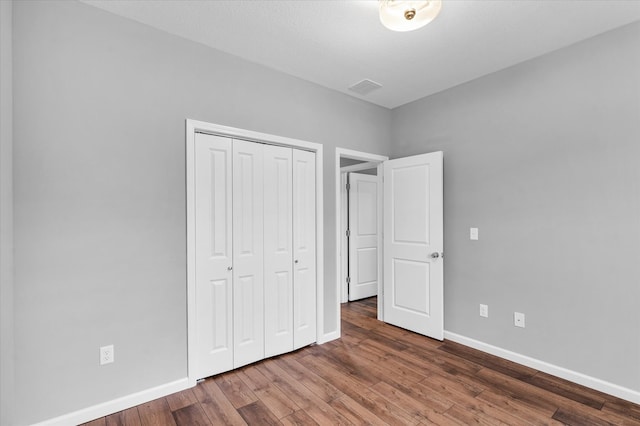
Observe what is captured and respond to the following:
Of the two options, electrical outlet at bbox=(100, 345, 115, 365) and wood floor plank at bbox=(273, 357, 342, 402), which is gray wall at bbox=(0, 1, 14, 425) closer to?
electrical outlet at bbox=(100, 345, 115, 365)

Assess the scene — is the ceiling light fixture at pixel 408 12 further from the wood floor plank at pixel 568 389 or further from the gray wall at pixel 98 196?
the wood floor plank at pixel 568 389

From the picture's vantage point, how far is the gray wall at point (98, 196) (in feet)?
5.99

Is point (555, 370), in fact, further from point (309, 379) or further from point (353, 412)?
point (309, 379)

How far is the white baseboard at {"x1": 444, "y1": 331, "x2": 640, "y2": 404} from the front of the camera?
7.26ft

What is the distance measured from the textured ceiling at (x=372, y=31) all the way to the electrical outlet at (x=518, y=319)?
7.61 feet

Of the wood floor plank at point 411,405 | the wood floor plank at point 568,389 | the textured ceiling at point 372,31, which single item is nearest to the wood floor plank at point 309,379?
the wood floor plank at point 411,405

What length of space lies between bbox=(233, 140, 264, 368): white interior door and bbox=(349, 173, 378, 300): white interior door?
2166 millimetres

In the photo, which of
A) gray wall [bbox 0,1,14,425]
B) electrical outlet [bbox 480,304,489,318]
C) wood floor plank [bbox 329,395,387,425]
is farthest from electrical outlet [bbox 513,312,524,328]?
gray wall [bbox 0,1,14,425]

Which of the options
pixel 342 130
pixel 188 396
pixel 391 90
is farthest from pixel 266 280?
pixel 391 90

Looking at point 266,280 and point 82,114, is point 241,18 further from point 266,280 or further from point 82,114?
point 266,280

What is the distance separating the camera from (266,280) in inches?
112

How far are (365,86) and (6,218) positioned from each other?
10.1ft

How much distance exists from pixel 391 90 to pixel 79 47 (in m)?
2.78

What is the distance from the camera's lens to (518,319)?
2.79 meters
